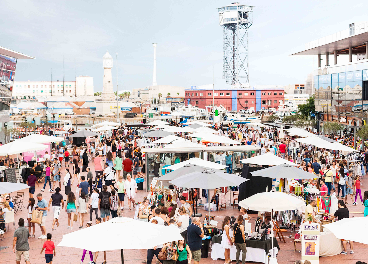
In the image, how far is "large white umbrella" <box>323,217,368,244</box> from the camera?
6331 millimetres

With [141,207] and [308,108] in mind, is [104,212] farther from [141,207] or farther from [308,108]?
[308,108]

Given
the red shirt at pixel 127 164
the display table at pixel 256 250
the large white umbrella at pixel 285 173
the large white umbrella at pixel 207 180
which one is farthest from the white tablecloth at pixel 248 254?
the red shirt at pixel 127 164

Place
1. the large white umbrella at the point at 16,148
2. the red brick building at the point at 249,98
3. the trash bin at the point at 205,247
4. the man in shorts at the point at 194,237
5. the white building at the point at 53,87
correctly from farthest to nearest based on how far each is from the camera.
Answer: the white building at the point at 53,87
the red brick building at the point at 249,98
the large white umbrella at the point at 16,148
the trash bin at the point at 205,247
the man in shorts at the point at 194,237

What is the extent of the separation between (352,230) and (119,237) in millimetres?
3498

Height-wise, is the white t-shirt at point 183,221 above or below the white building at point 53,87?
below

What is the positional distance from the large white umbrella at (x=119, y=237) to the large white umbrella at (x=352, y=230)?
2.54 m

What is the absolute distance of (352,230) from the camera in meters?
6.53

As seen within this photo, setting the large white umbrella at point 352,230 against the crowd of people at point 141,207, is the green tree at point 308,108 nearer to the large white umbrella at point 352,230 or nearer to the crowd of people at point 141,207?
the crowd of people at point 141,207

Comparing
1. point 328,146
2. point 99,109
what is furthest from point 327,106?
point 99,109

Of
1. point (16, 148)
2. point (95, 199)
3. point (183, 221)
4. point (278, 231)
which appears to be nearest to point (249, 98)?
point (16, 148)

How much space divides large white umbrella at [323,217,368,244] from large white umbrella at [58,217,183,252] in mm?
2537

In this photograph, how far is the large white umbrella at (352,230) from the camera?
6.33 meters

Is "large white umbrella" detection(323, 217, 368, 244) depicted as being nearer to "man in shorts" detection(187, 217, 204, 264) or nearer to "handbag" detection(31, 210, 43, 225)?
"man in shorts" detection(187, 217, 204, 264)

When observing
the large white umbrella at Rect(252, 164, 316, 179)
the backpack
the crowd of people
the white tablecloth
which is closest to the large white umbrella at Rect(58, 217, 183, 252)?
the crowd of people
